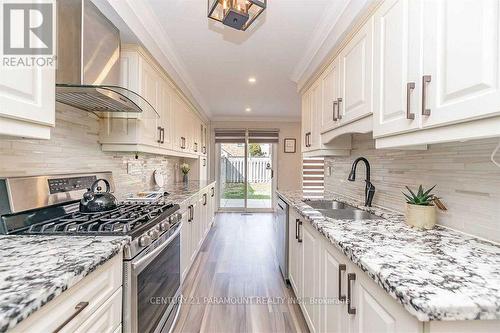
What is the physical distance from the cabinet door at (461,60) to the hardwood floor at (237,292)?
5.98ft

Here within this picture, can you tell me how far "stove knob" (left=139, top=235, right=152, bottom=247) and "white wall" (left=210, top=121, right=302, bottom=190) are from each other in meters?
5.23

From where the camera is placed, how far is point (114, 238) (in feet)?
3.86

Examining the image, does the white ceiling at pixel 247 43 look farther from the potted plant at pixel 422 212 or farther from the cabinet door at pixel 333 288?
the cabinet door at pixel 333 288

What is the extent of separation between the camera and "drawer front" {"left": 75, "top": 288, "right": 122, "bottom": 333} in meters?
0.93

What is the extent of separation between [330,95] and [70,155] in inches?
84.6

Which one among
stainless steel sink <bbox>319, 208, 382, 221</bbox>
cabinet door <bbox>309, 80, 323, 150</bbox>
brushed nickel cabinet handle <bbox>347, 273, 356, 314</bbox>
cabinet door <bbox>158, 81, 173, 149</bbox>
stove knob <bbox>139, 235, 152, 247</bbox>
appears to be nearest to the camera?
brushed nickel cabinet handle <bbox>347, 273, 356, 314</bbox>

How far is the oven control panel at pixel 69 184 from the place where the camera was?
1.52 meters

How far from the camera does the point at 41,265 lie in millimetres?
843

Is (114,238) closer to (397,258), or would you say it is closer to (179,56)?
(397,258)

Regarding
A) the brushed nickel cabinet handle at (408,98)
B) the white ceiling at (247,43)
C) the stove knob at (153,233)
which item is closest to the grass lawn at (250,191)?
the white ceiling at (247,43)

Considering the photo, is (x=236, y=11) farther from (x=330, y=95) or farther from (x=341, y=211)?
(x=341, y=211)

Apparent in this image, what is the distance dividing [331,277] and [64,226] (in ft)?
4.60

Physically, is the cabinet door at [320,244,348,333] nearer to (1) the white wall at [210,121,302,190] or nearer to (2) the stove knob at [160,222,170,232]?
(2) the stove knob at [160,222,170,232]

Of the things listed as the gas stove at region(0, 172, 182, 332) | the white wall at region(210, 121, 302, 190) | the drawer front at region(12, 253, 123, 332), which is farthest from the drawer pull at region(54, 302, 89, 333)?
the white wall at region(210, 121, 302, 190)
